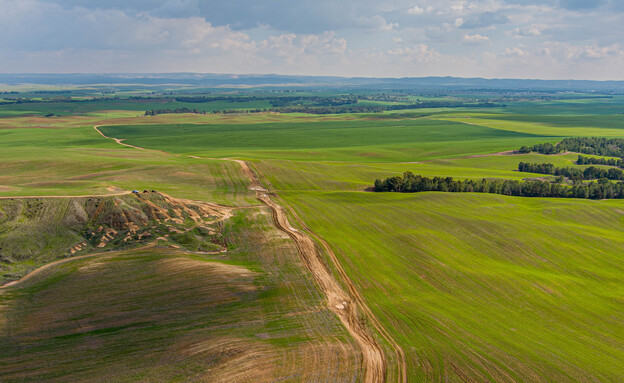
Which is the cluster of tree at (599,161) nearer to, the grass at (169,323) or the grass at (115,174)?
the grass at (115,174)

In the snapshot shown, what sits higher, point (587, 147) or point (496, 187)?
point (587, 147)

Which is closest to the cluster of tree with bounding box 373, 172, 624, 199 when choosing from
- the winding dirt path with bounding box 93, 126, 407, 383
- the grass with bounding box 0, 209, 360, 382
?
the winding dirt path with bounding box 93, 126, 407, 383

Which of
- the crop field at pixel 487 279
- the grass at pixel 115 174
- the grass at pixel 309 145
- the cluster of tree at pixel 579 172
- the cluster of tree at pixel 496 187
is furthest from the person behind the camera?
the grass at pixel 309 145

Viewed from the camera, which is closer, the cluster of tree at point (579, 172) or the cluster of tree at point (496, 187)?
the cluster of tree at point (496, 187)

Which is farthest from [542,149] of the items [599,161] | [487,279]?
[487,279]

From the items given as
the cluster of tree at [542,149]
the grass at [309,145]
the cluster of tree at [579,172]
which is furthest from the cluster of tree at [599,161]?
the grass at [309,145]

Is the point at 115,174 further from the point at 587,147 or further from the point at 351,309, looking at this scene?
the point at 587,147

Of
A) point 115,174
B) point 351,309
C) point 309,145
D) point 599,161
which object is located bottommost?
point 351,309
